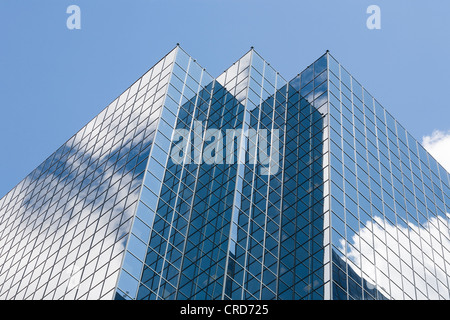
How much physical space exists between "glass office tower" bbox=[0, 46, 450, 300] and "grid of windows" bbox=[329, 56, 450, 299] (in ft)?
0.52

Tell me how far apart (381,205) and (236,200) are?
41.5 feet

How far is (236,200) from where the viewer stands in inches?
2082

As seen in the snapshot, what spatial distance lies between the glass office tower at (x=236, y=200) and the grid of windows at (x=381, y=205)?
159 mm

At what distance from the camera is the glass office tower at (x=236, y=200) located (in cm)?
4706

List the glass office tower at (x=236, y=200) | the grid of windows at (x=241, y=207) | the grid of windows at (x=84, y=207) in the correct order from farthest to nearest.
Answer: the grid of windows at (x=84, y=207)
the glass office tower at (x=236, y=200)
the grid of windows at (x=241, y=207)

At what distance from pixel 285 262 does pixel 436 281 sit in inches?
580

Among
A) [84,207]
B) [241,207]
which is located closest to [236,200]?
[241,207]

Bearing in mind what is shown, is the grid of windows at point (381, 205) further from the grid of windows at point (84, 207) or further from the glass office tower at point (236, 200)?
the grid of windows at point (84, 207)

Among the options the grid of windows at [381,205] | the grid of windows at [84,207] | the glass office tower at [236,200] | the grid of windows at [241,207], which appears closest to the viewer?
the grid of windows at [241,207]

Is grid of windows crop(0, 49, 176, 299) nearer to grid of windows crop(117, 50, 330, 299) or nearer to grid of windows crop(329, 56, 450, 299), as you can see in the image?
grid of windows crop(117, 50, 330, 299)

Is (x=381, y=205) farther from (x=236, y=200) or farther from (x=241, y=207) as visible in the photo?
(x=236, y=200)

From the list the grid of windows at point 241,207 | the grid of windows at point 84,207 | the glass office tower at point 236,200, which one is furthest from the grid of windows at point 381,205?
the grid of windows at point 84,207

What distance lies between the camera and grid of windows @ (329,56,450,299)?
4847 centimetres
